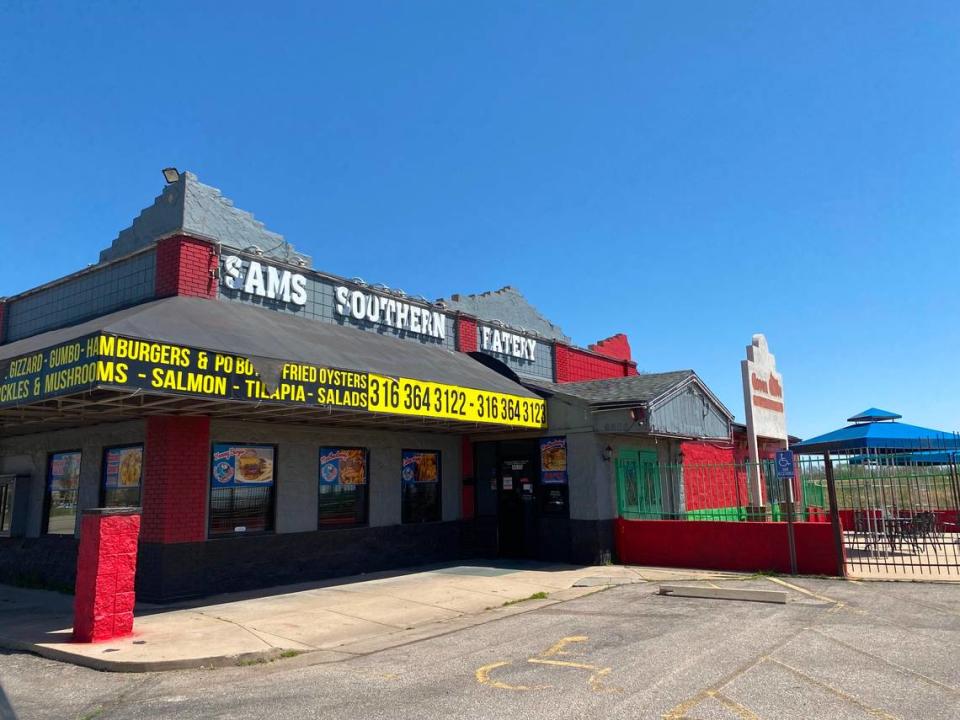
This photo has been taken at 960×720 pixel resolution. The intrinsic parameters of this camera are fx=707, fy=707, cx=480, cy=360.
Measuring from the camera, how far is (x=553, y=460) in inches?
626

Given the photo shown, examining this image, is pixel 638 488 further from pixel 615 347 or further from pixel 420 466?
pixel 615 347

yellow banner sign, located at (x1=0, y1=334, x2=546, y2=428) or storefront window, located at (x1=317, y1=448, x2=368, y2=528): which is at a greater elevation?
yellow banner sign, located at (x1=0, y1=334, x2=546, y2=428)

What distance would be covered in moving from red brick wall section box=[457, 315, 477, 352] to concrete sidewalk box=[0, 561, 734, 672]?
576 centimetres

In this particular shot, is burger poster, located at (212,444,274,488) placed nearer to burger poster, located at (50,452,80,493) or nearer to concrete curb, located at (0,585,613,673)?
burger poster, located at (50,452,80,493)

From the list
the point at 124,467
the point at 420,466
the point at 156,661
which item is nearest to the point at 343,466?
the point at 420,466

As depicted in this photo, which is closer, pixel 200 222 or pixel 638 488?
pixel 200 222

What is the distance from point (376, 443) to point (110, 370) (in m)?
7.18

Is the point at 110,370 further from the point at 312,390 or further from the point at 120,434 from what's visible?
the point at 120,434

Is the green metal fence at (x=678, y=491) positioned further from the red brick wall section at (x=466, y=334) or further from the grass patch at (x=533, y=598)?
the red brick wall section at (x=466, y=334)

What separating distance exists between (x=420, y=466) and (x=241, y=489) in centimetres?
457

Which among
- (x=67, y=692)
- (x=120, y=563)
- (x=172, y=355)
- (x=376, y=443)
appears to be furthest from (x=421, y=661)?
(x=376, y=443)

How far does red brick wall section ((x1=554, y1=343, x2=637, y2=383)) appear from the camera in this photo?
2188 centimetres

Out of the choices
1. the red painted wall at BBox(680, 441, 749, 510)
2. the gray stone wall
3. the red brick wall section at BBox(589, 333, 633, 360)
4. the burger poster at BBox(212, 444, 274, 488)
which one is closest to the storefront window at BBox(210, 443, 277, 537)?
the burger poster at BBox(212, 444, 274, 488)

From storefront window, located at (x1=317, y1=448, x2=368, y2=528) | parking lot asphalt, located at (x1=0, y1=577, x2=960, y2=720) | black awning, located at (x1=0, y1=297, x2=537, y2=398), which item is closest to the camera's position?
parking lot asphalt, located at (x1=0, y1=577, x2=960, y2=720)
